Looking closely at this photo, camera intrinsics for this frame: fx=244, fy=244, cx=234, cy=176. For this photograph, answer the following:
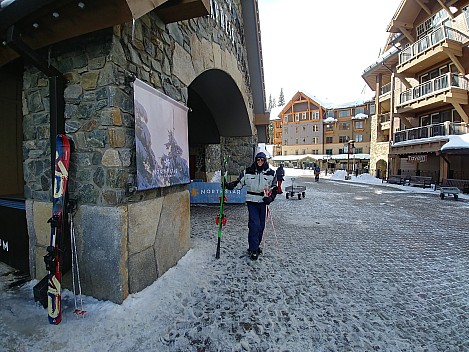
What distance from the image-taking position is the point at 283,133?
5262 cm

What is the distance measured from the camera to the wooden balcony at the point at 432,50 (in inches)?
635

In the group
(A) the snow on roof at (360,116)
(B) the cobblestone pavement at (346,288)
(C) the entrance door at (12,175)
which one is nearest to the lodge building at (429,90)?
(B) the cobblestone pavement at (346,288)

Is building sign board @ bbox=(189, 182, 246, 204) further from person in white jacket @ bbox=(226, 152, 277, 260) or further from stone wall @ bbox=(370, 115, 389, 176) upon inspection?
stone wall @ bbox=(370, 115, 389, 176)

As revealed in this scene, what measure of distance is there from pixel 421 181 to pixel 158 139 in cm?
2112

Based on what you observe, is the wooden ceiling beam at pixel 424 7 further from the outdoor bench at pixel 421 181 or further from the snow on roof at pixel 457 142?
the outdoor bench at pixel 421 181

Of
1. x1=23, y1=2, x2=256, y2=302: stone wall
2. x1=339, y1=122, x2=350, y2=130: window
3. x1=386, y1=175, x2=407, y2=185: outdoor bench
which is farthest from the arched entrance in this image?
x1=339, y1=122, x2=350, y2=130: window

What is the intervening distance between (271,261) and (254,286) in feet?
3.04

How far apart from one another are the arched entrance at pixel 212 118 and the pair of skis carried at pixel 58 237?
417 centimetres

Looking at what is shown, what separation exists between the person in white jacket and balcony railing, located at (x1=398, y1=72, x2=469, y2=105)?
62.8 feet

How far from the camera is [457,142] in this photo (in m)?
14.3

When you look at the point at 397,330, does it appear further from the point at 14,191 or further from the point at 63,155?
the point at 14,191

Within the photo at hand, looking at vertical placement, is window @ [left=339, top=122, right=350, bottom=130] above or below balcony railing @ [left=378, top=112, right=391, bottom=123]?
above

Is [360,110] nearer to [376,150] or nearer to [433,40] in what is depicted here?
[376,150]

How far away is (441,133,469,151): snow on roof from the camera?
1376 centimetres
